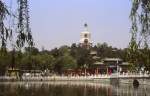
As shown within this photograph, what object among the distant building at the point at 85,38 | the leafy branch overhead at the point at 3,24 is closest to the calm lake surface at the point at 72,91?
the leafy branch overhead at the point at 3,24

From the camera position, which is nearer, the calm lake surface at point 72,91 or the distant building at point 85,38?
the calm lake surface at point 72,91

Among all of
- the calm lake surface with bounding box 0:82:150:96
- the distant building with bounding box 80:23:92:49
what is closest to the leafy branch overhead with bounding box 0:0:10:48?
the calm lake surface with bounding box 0:82:150:96

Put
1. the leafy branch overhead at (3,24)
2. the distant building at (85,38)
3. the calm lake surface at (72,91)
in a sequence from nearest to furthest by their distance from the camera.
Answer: the leafy branch overhead at (3,24)
the calm lake surface at (72,91)
the distant building at (85,38)

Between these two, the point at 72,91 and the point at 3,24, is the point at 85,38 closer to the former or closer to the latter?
the point at 72,91

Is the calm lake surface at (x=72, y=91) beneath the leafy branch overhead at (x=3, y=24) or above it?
beneath

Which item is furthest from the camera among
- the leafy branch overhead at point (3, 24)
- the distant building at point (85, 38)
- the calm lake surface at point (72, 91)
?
the distant building at point (85, 38)

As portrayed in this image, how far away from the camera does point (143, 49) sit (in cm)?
710

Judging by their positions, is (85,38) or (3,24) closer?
(3,24)

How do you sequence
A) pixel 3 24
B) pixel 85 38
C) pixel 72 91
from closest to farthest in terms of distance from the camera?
pixel 3 24
pixel 72 91
pixel 85 38

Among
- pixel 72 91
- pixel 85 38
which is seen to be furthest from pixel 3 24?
pixel 85 38

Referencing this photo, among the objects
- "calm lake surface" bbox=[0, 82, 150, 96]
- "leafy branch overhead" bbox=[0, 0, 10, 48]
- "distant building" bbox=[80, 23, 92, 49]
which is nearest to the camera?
"leafy branch overhead" bbox=[0, 0, 10, 48]

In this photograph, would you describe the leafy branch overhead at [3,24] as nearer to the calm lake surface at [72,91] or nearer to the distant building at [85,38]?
the calm lake surface at [72,91]

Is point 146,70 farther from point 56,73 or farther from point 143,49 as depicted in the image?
point 56,73

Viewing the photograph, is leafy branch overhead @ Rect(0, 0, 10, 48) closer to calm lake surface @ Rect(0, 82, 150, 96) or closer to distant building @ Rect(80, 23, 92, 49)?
calm lake surface @ Rect(0, 82, 150, 96)
